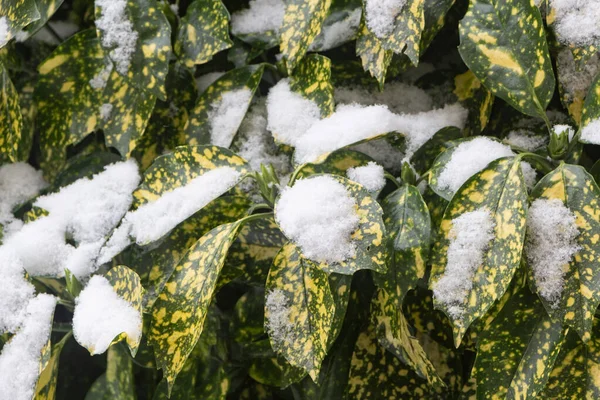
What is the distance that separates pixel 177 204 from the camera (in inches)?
36.9

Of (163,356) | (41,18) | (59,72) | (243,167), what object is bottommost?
(163,356)

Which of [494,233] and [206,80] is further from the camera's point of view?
[206,80]

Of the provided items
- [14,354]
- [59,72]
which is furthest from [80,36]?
[14,354]

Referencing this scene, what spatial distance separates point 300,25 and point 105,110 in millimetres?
387

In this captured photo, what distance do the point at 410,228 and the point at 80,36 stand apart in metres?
0.70

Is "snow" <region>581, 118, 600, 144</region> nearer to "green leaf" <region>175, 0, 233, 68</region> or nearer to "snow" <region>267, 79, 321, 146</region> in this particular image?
"snow" <region>267, 79, 321, 146</region>

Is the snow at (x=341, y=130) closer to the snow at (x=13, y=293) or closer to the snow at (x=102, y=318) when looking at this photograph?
the snow at (x=102, y=318)

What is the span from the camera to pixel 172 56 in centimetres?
114

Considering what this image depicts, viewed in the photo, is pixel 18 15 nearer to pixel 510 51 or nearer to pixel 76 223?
pixel 76 223

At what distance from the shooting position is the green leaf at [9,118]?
1130 mm

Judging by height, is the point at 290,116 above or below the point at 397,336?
above

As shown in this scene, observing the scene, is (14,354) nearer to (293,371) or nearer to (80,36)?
(293,371)

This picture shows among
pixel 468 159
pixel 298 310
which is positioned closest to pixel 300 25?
pixel 468 159

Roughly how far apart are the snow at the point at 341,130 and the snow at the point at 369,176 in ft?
0.17
